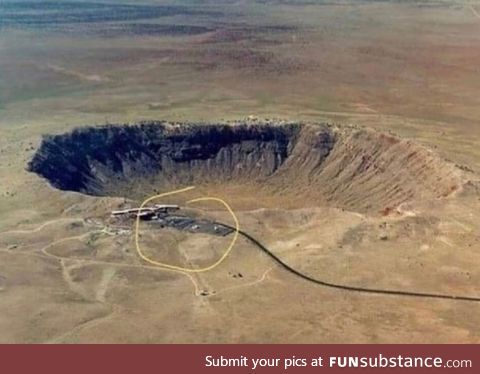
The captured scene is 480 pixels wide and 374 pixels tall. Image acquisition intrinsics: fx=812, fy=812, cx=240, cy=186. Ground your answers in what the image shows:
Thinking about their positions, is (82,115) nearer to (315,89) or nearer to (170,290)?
(315,89)

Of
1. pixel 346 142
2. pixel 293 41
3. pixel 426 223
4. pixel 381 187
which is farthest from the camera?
pixel 293 41

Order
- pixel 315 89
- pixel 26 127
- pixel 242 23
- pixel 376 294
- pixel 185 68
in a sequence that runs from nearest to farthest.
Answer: pixel 376 294 < pixel 26 127 < pixel 315 89 < pixel 185 68 < pixel 242 23

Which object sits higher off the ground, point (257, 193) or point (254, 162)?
point (254, 162)

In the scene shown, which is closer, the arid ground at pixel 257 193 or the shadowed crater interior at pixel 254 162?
the arid ground at pixel 257 193

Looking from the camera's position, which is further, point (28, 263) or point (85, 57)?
point (85, 57)

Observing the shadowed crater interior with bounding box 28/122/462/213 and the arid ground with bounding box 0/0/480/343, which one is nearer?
the arid ground with bounding box 0/0/480/343

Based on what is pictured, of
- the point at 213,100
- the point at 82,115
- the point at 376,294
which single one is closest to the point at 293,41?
the point at 213,100

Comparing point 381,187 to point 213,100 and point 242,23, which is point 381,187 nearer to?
point 213,100

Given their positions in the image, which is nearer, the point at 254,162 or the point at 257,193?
the point at 257,193
